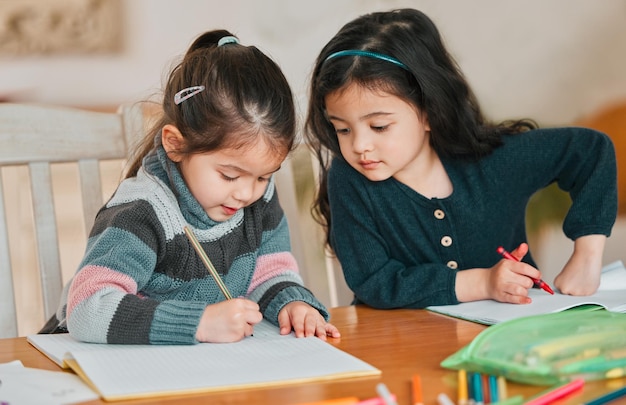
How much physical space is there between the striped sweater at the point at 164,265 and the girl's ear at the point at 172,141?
2 centimetres

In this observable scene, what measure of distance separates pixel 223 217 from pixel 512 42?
1.78 metres

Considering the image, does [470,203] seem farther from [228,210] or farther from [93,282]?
[93,282]

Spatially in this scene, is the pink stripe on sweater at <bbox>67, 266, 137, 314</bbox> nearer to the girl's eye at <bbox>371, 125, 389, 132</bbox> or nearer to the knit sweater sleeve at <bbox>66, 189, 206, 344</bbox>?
the knit sweater sleeve at <bbox>66, 189, 206, 344</bbox>

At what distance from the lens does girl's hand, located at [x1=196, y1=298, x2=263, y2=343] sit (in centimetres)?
113

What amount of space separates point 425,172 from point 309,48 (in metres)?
1.18

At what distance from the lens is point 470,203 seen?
5.26ft

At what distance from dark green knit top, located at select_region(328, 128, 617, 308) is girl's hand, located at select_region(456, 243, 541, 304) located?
15 centimetres

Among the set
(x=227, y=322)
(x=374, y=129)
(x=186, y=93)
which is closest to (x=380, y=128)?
(x=374, y=129)

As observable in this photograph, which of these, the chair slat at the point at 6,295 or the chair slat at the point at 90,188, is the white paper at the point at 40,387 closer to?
the chair slat at the point at 6,295

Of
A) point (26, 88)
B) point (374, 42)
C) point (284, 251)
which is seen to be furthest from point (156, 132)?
point (26, 88)

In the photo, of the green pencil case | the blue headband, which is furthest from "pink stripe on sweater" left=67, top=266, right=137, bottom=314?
the blue headband

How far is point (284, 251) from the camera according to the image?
1473 millimetres

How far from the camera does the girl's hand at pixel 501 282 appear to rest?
1.33 metres

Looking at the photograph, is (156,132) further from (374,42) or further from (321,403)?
(321,403)
